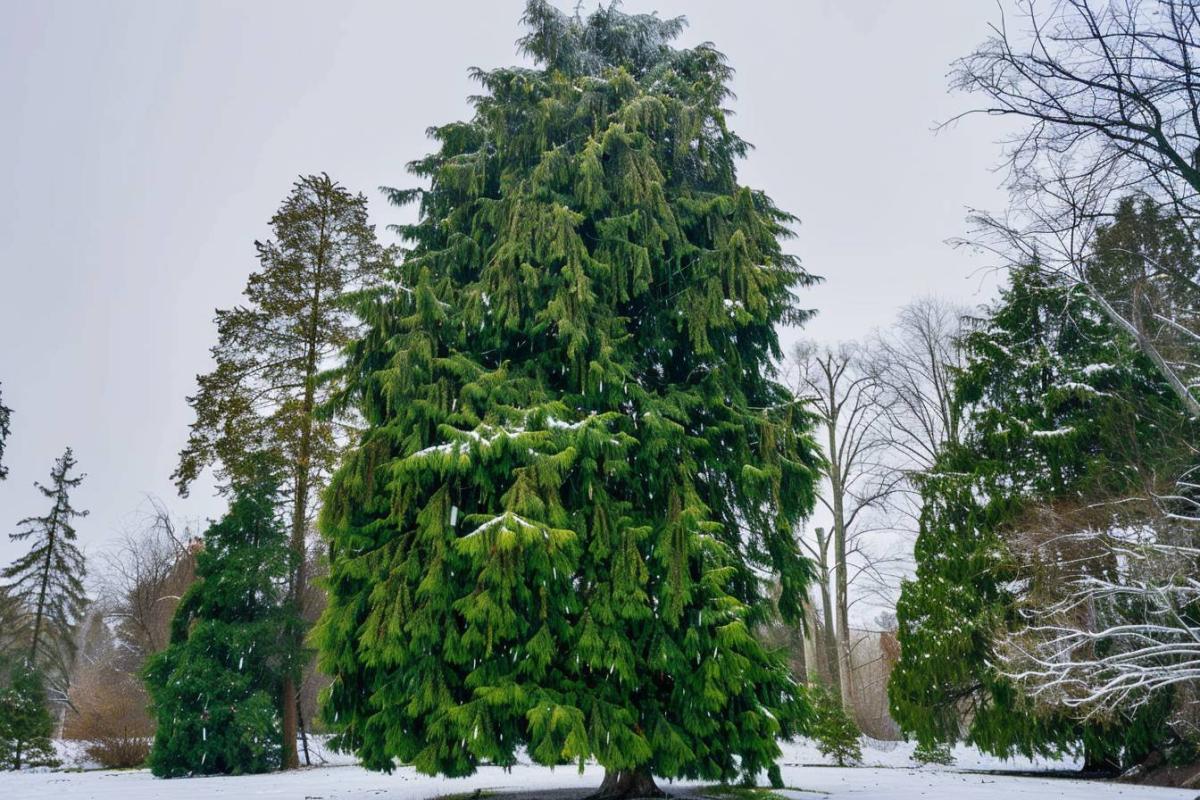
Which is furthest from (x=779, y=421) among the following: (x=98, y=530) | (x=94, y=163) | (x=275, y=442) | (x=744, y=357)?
(x=94, y=163)

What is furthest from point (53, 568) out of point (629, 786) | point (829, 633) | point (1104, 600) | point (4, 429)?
point (1104, 600)

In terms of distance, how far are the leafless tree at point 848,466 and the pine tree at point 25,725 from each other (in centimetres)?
1820

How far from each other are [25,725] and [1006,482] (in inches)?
814

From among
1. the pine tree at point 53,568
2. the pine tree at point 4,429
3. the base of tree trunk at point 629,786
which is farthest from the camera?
the pine tree at point 53,568

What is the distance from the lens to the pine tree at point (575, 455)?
720 cm

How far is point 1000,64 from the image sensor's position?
5.39m

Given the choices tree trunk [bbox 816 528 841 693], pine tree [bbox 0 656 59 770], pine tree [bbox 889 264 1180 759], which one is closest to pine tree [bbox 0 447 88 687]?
pine tree [bbox 0 656 59 770]

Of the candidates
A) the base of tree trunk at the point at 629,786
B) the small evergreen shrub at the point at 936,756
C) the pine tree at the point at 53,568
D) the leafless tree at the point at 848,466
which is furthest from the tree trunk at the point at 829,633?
the pine tree at the point at 53,568

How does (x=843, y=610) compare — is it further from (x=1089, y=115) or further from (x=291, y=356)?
(x=1089, y=115)

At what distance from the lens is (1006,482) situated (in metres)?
13.1

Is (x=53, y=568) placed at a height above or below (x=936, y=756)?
above

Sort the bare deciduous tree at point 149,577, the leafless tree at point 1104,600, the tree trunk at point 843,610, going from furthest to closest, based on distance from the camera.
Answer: the bare deciduous tree at point 149,577 < the tree trunk at point 843,610 < the leafless tree at point 1104,600

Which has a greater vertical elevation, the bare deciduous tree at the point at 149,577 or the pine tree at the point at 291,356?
the pine tree at the point at 291,356

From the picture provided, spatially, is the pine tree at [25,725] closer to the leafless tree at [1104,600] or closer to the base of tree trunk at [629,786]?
the base of tree trunk at [629,786]
